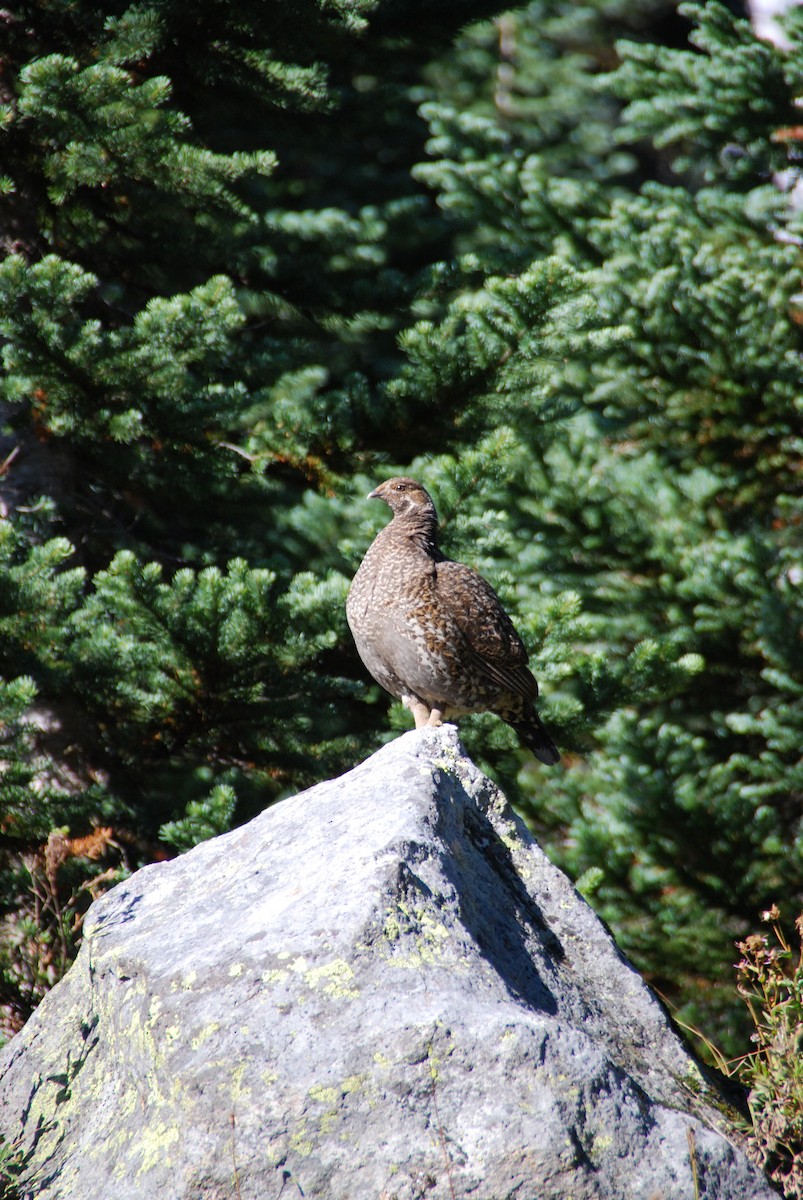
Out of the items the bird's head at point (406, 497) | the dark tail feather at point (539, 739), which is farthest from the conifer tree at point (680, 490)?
the bird's head at point (406, 497)

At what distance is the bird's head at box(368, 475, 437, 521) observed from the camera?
534 centimetres

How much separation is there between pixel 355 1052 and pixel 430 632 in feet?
7.73

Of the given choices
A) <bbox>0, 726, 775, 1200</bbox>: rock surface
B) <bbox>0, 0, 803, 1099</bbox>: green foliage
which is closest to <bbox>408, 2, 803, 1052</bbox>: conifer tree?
<bbox>0, 0, 803, 1099</bbox>: green foliage

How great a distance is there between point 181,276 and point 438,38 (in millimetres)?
2330

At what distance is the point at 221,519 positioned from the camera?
6.79 m

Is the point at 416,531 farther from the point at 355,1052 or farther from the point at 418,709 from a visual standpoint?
the point at 355,1052

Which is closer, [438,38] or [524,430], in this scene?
[524,430]

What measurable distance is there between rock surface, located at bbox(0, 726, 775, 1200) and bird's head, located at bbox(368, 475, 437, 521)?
2.04m

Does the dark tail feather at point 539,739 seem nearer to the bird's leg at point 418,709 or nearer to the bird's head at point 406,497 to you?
the bird's leg at point 418,709

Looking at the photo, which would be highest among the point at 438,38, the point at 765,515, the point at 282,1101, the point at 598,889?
the point at 438,38

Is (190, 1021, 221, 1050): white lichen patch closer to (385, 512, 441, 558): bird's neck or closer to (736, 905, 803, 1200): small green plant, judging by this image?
(736, 905, 803, 1200): small green plant

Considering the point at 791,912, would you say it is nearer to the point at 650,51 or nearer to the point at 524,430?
the point at 524,430

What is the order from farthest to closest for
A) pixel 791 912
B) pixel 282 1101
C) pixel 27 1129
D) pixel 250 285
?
pixel 250 285 → pixel 791 912 → pixel 27 1129 → pixel 282 1101

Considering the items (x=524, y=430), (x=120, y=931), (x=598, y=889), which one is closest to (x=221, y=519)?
(x=524, y=430)
